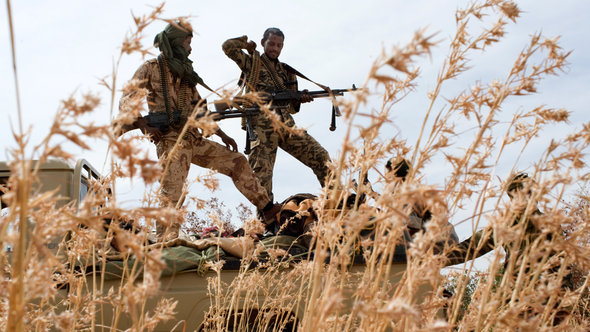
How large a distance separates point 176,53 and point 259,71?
2.42 feet

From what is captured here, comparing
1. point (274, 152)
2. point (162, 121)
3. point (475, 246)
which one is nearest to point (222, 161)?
point (162, 121)

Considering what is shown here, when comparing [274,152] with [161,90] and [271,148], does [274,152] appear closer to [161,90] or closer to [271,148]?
[271,148]

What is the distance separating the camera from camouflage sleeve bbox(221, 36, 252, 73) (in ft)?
15.5

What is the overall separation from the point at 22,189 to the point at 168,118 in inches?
137

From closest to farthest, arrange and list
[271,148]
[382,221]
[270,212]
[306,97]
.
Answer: [382,221]
[270,212]
[271,148]
[306,97]

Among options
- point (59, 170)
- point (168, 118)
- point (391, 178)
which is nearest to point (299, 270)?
point (391, 178)

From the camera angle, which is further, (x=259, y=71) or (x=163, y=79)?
(x=259, y=71)

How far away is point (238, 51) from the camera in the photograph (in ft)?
15.8

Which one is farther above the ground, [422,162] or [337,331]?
[422,162]

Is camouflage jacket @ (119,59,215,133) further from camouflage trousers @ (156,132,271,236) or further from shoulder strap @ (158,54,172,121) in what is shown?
camouflage trousers @ (156,132,271,236)

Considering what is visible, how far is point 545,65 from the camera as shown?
1.25 m

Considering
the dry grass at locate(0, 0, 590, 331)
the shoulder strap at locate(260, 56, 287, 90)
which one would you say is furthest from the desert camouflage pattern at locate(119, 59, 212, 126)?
the dry grass at locate(0, 0, 590, 331)

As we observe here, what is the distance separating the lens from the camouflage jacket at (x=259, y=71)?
4750mm

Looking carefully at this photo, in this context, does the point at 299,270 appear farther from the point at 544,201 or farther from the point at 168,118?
the point at 168,118
